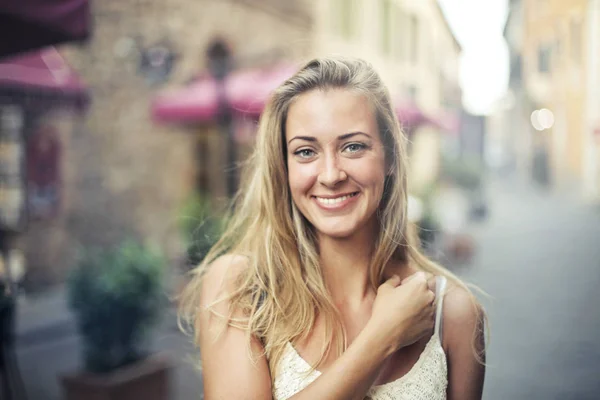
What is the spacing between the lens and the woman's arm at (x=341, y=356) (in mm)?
1309

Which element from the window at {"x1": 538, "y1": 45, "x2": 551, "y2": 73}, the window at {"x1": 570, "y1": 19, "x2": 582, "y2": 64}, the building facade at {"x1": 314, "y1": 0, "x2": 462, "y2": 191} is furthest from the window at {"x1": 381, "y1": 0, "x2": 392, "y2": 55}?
the window at {"x1": 538, "y1": 45, "x2": 551, "y2": 73}

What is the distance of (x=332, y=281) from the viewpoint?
62.2 inches

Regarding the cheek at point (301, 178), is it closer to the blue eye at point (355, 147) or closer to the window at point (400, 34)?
the blue eye at point (355, 147)

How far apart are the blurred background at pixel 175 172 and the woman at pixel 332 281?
1060 millimetres

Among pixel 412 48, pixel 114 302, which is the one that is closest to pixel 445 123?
pixel 412 48

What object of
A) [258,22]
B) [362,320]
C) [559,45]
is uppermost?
[258,22]

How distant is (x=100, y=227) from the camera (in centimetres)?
875

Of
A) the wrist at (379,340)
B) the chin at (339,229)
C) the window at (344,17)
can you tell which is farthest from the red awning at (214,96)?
the wrist at (379,340)

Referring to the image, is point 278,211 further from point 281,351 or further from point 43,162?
point 43,162

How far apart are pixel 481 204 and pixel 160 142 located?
8.27 metres

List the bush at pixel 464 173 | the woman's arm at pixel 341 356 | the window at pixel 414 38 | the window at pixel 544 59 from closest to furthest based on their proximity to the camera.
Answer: the woman's arm at pixel 341 356, the window at pixel 414 38, the window at pixel 544 59, the bush at pixel 464 173

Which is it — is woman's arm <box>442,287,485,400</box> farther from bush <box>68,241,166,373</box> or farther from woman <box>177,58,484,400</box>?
bush <box>68,241,166,373</box>

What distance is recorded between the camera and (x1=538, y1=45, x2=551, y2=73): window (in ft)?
37.3

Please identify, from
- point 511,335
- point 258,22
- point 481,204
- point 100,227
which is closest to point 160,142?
point 100,227
